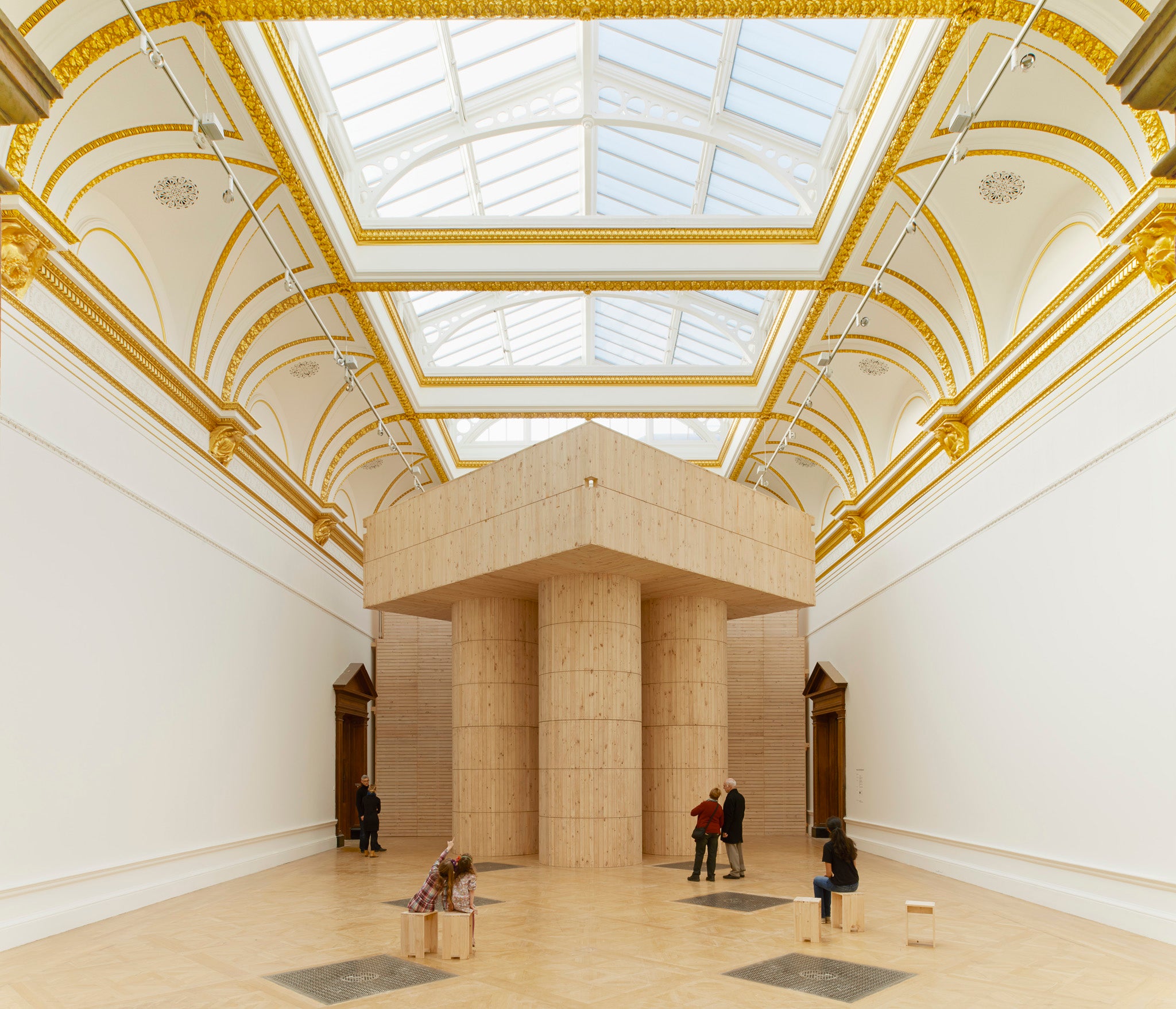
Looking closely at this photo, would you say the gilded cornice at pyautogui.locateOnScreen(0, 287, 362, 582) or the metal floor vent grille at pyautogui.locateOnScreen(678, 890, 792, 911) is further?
the metal floor vent grille at pyautogui.locateOnScreen(678, 890, 792, 911)

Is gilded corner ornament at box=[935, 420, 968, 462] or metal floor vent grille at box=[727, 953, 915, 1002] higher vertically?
gilded corner ornament at box=[935, 420, 968, 462]

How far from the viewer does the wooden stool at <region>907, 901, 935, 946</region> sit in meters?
8.92

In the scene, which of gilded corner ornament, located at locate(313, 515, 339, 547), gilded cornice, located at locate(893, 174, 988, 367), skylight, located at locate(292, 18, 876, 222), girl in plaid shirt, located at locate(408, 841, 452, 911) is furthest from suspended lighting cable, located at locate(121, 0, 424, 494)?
gilded cornice, located at locate(893, 174, 988, 367)

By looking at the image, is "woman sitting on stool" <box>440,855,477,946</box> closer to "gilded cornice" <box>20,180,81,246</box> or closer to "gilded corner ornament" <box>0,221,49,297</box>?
"gilded corner ornament" <box>0,221,49,297</box>

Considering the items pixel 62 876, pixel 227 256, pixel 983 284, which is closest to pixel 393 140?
pixel 227 256

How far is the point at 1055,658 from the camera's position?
38.9ft

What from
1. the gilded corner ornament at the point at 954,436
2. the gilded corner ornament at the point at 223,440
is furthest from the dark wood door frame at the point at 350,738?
the gilded corner ornament at the point at 954,436

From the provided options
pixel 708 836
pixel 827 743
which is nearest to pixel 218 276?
pixel 708 836

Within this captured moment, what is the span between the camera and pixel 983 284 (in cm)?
1410

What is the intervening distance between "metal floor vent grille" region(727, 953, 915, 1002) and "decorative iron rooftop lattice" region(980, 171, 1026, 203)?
915 centimetres

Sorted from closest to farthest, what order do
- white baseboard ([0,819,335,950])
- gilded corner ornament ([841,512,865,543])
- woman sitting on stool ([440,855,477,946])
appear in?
woman sitting on stool ([440,855,477,946]) < white baseboard ([0,819,335,950]) < gilded corner ornament ([841,512,865,543])

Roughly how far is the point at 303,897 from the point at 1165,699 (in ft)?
32.4

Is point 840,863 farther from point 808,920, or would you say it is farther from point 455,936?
point 455,936

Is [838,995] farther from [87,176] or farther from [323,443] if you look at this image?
[323,443]
